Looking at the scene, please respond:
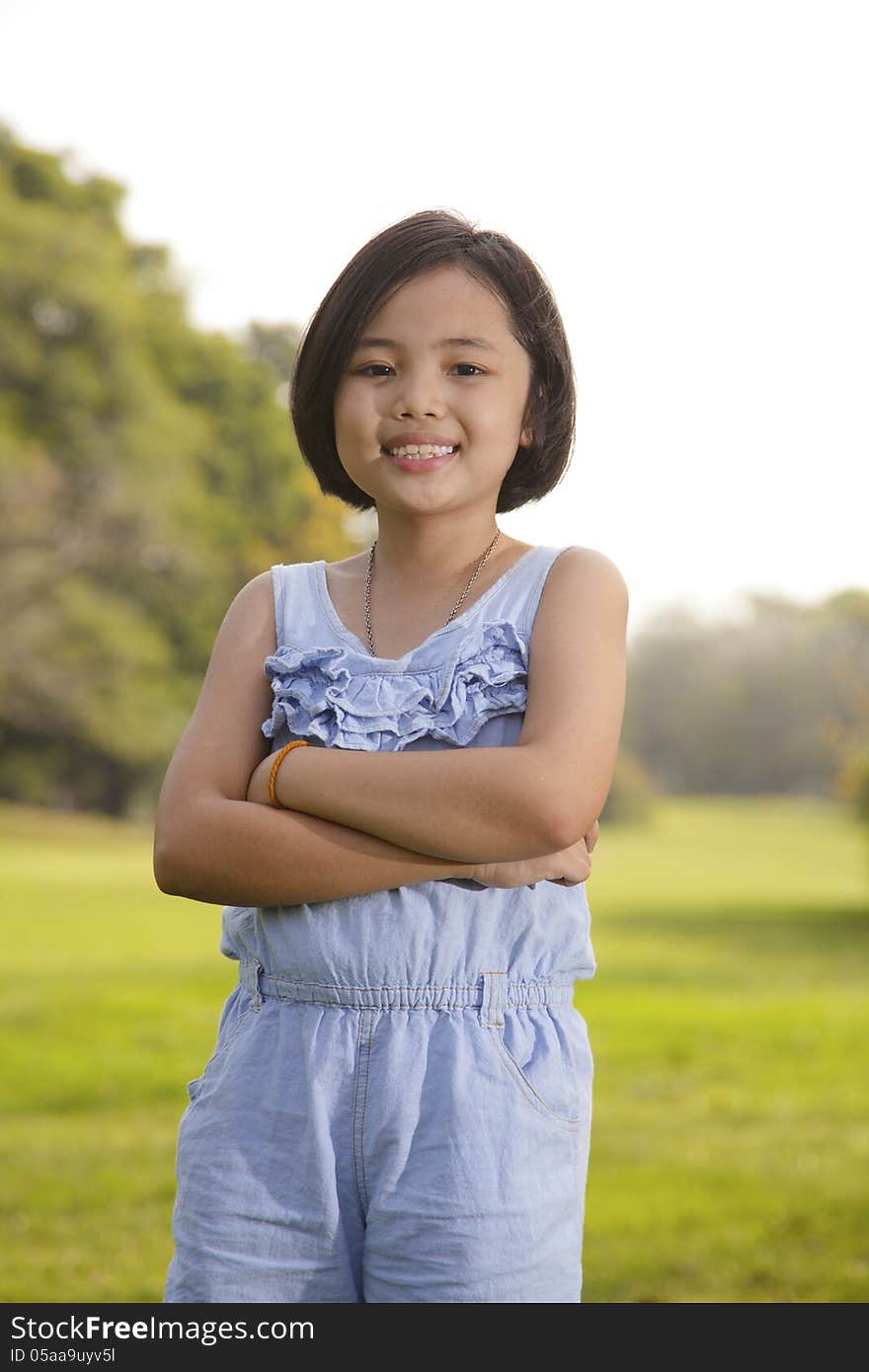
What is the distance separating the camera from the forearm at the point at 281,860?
1594 mm

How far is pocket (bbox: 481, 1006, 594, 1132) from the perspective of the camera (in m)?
1.59

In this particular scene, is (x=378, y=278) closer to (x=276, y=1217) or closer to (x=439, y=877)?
(x=439, y=877)

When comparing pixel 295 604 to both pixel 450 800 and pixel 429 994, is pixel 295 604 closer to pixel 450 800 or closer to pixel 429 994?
pixel 450 800

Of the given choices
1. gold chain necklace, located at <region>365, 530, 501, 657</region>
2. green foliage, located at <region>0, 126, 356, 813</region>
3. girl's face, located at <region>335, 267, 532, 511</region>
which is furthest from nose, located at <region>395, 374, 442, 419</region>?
green foliage, located at <region>0, 126, 356, 813</region>

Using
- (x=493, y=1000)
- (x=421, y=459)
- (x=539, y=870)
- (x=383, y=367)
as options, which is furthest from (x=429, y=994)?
(x=383, y=367)

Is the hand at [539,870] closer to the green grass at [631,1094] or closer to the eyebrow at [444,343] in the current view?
the eyebrow at [444,343]

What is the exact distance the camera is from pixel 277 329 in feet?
90.5

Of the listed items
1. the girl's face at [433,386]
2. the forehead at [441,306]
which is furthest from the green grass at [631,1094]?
the forehead at [441,306]

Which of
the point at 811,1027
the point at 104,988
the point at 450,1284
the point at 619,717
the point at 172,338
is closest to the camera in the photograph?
the point at 450,1284

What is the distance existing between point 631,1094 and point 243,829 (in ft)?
16.3

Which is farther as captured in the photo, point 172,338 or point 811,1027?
point 172,338

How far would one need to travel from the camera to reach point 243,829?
163 cm

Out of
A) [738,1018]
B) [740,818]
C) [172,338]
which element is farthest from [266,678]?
[172,338]

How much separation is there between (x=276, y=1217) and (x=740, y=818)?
21.5 meters
